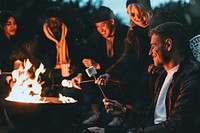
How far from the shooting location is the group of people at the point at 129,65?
333cm

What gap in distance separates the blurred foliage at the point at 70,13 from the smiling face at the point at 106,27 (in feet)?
9.77

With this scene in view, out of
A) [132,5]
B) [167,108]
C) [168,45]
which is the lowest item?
[167,108]

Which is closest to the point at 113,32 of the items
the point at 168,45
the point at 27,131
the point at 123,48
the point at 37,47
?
the point at 123,48

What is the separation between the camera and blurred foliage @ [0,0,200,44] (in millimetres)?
9930

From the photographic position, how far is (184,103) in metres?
3.18

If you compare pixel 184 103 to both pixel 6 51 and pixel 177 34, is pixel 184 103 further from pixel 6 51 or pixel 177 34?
pixel 6 51

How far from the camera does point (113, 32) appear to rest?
6.69 m

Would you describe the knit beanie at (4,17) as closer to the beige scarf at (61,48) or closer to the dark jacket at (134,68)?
the beige scarf at (61,48)

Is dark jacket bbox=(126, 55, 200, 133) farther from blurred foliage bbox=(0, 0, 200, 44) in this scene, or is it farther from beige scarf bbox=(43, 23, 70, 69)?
blurred foliage bbox=(0, 0, 200, 44)

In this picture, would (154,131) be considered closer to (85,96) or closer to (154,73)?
(154,73)

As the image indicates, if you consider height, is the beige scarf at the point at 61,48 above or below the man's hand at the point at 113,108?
above

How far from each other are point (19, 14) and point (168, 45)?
7.57 m

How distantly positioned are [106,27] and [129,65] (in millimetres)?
760

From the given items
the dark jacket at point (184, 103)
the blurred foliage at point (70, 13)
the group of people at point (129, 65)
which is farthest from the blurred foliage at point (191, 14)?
the dark jacket at point (184, 103)
